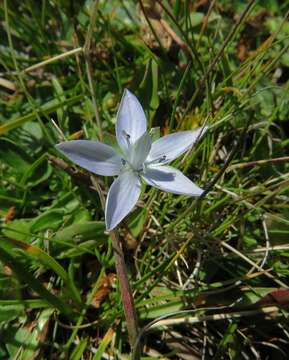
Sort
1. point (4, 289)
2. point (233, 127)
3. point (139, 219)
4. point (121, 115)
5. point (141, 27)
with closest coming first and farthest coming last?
point (121, 115) < point (4, 289) < point (139, 219) < point (233, 127) < point (141, 27)

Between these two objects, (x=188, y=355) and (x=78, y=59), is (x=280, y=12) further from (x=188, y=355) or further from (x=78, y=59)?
(x=188, y=355)

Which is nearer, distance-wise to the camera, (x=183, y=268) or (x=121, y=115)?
(x=121, y=115)

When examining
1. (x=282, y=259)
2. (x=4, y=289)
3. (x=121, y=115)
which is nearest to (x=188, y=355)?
(x=282, y=259)

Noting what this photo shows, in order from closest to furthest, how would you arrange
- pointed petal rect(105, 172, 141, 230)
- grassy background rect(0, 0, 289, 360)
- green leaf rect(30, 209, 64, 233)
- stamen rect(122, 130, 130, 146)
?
pointed petal rect(105, 172, 141, 230), stamen rect(122, 130, 130, 146), grassy background rect(0, 0, 289, 360), green leaf rect(30, 209, 64, 233)

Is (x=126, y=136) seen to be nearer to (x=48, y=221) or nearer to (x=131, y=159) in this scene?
(x=131, y=159)

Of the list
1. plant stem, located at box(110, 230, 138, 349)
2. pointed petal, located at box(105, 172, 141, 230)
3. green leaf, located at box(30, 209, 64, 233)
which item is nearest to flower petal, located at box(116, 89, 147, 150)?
pointed petal, located at box(105, 172, 141, 230)

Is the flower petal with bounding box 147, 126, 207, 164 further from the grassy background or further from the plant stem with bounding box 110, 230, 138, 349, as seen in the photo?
the plant stem with bounding box 110, 230, 138, 349

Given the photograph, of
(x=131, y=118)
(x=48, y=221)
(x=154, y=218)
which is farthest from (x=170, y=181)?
(x=48, y=221)
